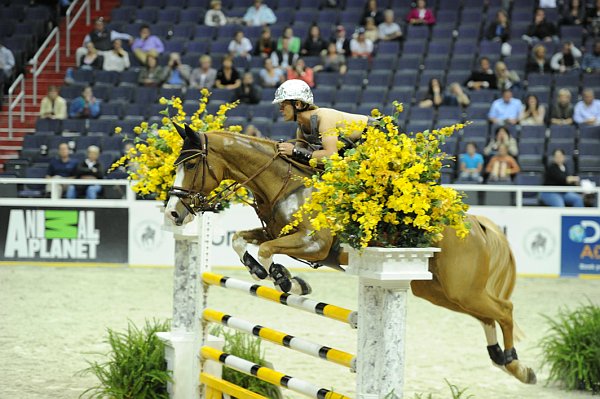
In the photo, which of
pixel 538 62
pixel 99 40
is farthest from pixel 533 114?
pixel 99 40

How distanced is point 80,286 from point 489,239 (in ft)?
22.7

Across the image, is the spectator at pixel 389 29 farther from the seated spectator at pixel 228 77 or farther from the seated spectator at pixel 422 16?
the seated spectator at pixel 228 77

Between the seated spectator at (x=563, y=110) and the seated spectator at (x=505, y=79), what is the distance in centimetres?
94

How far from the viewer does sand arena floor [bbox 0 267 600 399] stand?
7.43m

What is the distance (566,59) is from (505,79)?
47.6 inches

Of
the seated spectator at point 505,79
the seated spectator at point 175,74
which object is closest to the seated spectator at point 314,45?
the seated spectator at point 175,74

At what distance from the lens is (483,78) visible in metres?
16.3

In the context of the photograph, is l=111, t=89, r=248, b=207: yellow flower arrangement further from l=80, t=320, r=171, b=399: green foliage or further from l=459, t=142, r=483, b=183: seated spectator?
l=459, t=142, r=483, b=183: seated spectator

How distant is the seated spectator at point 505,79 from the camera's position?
1617cm

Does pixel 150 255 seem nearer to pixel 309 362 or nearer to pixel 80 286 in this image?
pixel 80 286

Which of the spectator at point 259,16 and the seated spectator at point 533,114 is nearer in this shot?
the seated spectator at point 533,114

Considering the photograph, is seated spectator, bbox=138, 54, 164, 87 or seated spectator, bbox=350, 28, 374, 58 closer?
seated spectator, bbox=138, 54, 164, 87

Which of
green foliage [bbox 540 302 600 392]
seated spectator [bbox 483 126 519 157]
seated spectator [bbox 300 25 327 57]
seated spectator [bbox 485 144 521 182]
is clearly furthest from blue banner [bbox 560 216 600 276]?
seated spectator [bbox 300 25 327 57]

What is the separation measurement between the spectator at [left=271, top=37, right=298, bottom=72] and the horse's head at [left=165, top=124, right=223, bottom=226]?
11.6m
